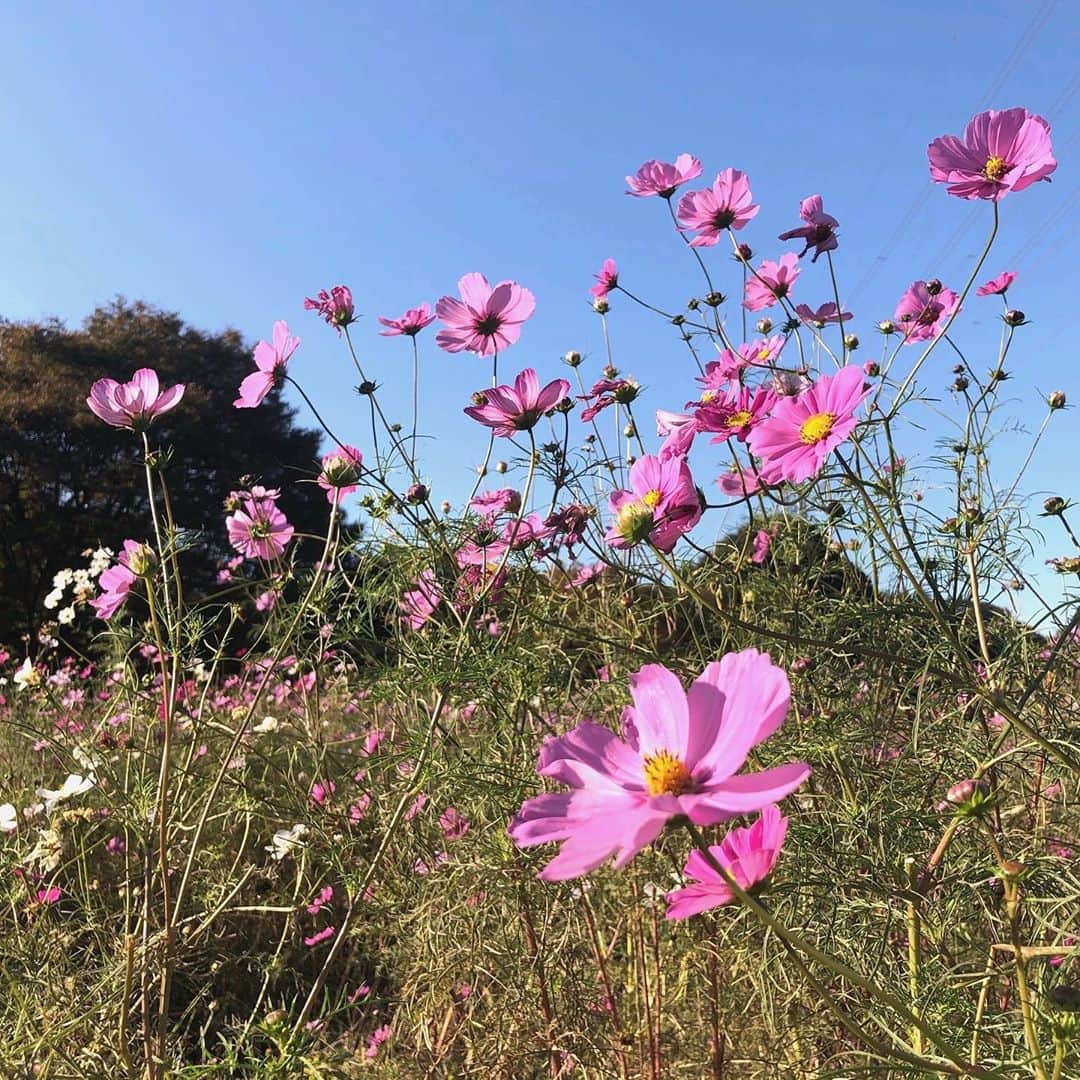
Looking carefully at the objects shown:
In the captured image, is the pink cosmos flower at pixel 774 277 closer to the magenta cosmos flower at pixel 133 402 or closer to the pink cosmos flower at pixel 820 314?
the pink cosmos flower at pixel 820 314

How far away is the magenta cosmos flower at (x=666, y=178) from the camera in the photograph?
60.9 inches

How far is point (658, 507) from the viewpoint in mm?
745

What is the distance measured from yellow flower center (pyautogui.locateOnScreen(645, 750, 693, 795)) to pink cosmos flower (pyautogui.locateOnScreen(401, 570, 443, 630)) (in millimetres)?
743

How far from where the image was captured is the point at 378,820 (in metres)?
1.43

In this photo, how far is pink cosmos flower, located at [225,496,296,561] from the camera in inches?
54.9

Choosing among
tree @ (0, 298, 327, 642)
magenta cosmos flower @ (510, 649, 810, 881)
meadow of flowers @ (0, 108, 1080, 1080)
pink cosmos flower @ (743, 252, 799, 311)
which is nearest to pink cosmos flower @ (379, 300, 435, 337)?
meadow of flowers @ (0, 108, 1080, 1080)

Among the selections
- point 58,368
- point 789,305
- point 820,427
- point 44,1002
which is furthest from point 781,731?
point 58,368

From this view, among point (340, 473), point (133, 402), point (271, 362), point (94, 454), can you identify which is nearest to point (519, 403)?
point (340, 473)

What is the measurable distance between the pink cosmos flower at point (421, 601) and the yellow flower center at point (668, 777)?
0.74 meters

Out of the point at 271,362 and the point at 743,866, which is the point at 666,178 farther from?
the point at 743,866

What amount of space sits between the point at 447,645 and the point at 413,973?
56cm

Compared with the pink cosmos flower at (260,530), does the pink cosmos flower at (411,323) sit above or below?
above

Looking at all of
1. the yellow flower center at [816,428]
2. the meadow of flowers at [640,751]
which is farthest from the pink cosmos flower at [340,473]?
the yellow flower center at [816,428]

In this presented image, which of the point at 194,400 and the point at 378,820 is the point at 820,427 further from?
the point at 194,400
